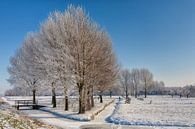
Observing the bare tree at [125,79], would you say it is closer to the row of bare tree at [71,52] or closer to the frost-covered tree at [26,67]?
the frost-covered tree at [26,67]

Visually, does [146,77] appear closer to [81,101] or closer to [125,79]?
[125,79]

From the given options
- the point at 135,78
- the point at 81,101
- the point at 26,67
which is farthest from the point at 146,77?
the point at 81,101

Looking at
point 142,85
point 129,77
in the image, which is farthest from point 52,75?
point 142,85

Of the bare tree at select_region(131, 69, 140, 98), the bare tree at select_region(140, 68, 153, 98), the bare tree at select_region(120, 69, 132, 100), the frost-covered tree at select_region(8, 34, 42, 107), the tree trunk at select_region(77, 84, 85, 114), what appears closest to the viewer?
the tree trunk at select_region(77, 84, 85, 114)

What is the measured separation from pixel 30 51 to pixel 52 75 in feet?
34.9

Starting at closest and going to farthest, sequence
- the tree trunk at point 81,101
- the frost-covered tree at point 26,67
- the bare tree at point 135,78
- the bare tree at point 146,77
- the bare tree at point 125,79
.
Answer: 1. the tree trunk at point 81,101
2. the frost-covered tree at point 26,67
3. the bare tree at point 125,79
4. the bare tree at point 146,77
5. the bare tree at point 135,78

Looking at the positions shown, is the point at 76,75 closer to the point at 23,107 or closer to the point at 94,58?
the point at 94,58

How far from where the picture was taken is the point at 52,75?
32.4m

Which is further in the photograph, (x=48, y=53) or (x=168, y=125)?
(x=48, y=53)

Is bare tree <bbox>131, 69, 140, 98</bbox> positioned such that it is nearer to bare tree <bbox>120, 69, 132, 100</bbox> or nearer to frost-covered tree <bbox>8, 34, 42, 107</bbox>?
bare tree <bbox>120, 69, 132, 100</bbox>

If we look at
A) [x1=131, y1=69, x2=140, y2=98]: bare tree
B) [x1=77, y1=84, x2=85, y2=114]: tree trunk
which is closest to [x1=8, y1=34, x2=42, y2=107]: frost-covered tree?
[x1=77, y1=84, x2=85, y2=114]: tree trunk

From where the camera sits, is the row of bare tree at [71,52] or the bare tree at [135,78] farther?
the bare tree at [135,78]

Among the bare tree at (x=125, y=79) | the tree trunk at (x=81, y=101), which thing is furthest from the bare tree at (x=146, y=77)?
the tree trunk at (x=81, y=101)

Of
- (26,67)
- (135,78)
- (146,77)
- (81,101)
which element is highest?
(146,77)
